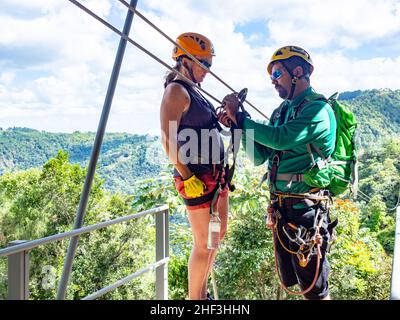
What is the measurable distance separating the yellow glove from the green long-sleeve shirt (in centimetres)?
24

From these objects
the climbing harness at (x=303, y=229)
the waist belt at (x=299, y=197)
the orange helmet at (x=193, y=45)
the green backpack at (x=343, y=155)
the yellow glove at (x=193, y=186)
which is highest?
the orange helmet at (x=193, y=45)

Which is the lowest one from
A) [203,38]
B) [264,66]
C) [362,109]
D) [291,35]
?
[264,66]

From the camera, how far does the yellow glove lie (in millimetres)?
1775

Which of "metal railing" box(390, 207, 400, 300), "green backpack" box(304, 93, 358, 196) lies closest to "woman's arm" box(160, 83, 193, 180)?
"green backpack" box(304, 93, 358, 196)

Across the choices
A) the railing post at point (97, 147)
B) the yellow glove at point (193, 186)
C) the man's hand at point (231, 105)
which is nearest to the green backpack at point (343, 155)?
the man's hand at point (231, 105)

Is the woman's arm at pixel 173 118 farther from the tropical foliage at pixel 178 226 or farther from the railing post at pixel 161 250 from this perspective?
the tropical foliage at pixel 178 226

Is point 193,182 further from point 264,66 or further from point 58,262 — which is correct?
point 58,262

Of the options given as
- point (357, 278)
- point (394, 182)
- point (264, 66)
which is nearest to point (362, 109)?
point (394, 182)

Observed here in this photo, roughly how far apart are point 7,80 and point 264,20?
21.2 m

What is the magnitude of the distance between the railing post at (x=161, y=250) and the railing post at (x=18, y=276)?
0.92 metres

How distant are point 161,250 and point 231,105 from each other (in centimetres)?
82

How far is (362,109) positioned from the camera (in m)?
13.8

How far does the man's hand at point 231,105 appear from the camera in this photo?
178 centimetres

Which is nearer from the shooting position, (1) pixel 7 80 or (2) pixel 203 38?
(2) pixel 203 38
